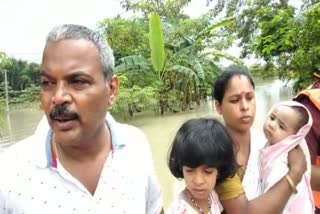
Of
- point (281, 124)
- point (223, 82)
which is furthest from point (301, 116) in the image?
point (223, 82)

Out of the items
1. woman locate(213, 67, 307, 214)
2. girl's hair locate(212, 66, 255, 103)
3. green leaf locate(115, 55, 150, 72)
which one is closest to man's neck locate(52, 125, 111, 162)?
woman locate(213, 67, 307, 214)

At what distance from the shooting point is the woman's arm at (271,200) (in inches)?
54.2

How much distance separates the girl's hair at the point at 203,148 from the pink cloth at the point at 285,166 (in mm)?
172

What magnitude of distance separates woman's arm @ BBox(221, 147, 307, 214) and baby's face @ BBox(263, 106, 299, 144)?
0.12 meters

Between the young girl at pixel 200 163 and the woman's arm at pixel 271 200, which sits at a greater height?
the young girl at pixel 200 163

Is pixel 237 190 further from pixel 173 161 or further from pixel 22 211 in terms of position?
pixel 22 211

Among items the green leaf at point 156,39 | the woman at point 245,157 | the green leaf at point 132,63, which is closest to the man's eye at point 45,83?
the woman at point 245,157

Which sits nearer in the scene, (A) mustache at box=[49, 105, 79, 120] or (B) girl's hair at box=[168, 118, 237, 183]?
(A) mustache at box=[49, 105, 79, 120]

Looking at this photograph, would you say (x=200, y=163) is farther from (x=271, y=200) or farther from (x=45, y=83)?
(x=45, y=83)

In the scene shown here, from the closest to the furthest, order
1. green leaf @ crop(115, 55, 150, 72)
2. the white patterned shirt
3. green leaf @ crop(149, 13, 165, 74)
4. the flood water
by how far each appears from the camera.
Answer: the white patterned shirt → the flood water → green leaf @ crop(149, 13, 165, 74) → green leaf @ crop(115, 55, 150, 72)

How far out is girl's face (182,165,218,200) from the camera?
1350 mm

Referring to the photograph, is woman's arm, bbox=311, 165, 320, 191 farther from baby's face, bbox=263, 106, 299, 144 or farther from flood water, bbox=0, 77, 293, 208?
flood water, bbox=0, 77, 293, 208

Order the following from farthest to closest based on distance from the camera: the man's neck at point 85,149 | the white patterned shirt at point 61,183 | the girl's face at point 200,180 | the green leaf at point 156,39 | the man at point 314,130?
the green leaf at point 156,39, the man at point 314,130, the girl's face at point 200,180, the man's neck at point 85,149, the white patterned shirt at point 61,183

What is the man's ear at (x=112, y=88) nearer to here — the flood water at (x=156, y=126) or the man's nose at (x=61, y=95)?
the man's nose at (x=61, y=95)
